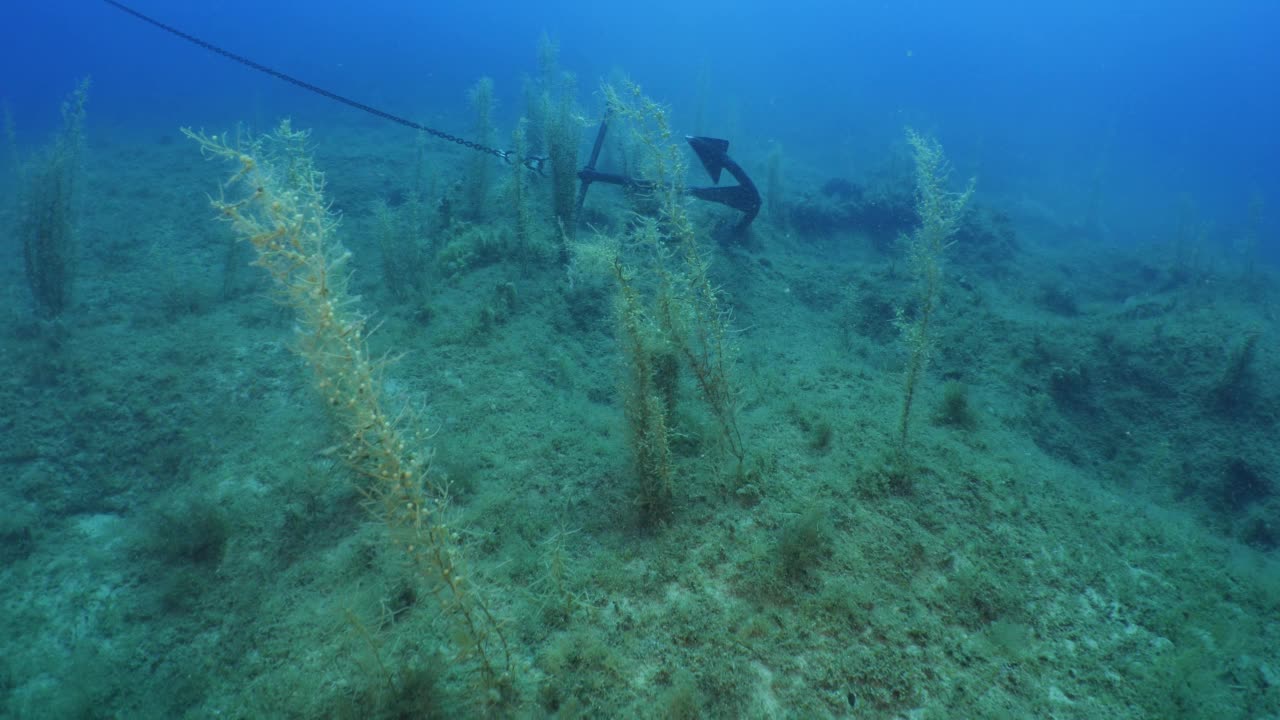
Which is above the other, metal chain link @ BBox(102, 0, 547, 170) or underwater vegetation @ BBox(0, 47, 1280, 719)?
metal chain link @ BBox(102, 0, 547, 170)

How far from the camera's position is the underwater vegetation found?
288cm

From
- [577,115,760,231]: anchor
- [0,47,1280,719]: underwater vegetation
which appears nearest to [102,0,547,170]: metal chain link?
[0,47,1280,719]: underwater vegetation

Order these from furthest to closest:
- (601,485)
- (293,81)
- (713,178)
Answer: (713,178)
(293,81)
(601,485)

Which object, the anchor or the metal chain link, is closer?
the metal chain link

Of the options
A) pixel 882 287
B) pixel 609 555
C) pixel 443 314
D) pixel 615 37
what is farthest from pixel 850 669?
pixel 615 37

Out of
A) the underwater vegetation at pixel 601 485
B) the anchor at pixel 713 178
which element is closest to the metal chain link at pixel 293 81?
the underwater vegetation at pixel 601 485

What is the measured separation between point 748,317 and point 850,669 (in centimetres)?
570

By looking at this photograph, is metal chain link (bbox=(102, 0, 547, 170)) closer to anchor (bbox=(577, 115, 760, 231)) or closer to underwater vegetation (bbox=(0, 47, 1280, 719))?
underwater vegetation (bbox=(0, 47, 1280, 719))

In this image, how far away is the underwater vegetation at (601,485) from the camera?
288 cm

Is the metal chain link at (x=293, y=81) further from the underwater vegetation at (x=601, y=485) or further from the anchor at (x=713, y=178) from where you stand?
the anchor at (x=713, y=178)

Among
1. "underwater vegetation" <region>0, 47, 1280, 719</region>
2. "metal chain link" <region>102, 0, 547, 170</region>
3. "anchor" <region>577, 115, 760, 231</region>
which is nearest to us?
"underwater vegetation" <region>0, 47, 1280, 719</region>

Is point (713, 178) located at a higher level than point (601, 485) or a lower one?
higher

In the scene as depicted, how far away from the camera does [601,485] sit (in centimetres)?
458

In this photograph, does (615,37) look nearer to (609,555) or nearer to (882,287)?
(882,287)
